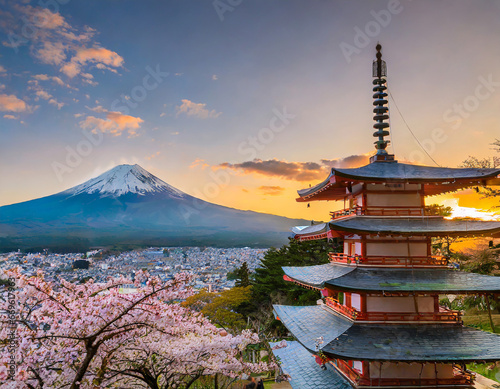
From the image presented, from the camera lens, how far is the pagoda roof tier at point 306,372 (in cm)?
934

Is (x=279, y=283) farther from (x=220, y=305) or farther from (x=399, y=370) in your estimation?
(x=399, y=370)

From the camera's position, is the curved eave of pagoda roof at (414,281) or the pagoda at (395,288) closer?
the pagoda at (395,288)

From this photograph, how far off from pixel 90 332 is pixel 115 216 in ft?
260

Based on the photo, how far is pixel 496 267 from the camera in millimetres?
19656

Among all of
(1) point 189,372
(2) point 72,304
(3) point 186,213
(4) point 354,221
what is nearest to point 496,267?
(4) point 354,221

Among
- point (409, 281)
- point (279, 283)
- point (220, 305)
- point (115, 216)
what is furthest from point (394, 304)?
point (115, 216)

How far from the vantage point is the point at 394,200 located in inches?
370

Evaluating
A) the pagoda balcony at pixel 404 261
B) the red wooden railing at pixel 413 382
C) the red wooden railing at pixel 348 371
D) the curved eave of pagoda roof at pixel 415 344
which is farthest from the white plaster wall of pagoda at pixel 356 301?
the red wooden railing at pixel 413 382

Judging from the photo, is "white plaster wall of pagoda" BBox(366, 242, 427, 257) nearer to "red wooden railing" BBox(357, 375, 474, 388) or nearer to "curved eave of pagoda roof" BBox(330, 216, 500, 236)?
"curved eave of pagoda roof" BBox(330, 216, 500, 236)

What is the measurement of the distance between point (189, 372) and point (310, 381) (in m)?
3.40

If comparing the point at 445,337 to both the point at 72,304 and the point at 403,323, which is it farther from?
the point at 72,304

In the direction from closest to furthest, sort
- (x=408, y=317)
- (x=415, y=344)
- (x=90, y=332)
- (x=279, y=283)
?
(x=90, y=332) < (x=415, y=344) < (x=408, y=317) < (x=279, y=283)

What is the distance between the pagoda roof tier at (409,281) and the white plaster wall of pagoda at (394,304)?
0.63m

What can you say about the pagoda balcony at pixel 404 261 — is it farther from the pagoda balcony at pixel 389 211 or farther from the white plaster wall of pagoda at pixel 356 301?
the pagoda balcony at pixel 389 211
